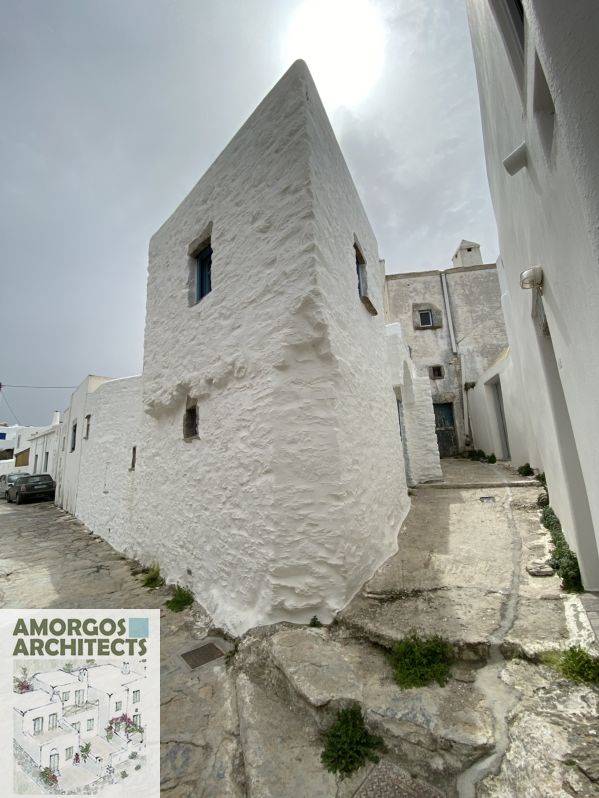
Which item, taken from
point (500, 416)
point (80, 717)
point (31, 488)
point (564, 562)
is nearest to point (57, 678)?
point (80, 717)

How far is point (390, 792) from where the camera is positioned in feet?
5.95

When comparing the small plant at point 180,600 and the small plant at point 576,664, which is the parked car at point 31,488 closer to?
the small plant at point 180,600

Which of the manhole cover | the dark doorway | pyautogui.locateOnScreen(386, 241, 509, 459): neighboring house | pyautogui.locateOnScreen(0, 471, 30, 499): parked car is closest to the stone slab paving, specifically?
the manhole cover

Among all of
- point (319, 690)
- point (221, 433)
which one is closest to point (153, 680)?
point (319, 690)

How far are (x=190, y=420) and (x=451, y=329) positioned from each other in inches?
569

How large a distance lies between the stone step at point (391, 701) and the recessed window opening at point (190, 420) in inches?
107

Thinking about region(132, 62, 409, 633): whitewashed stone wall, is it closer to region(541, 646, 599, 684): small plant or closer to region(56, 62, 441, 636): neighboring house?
region(56, 62, 441, 636): neighboring house

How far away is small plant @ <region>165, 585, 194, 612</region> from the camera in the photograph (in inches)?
161

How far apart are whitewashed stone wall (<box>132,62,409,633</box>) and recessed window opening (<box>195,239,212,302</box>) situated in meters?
0.18

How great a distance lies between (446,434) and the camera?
49.0ft

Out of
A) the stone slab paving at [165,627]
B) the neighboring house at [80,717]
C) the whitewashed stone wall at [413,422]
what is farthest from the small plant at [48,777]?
the whitewashed stone wall at [413,422]

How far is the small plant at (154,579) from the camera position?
4.84 meters

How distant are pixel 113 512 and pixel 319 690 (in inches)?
251

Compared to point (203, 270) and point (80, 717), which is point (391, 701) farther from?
point (203, 270)
